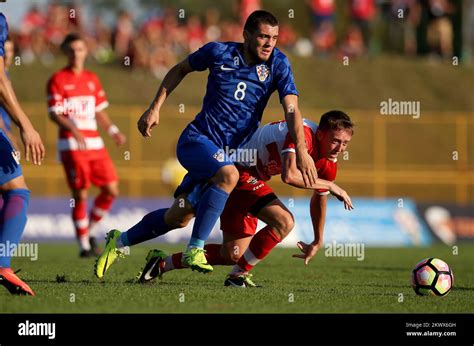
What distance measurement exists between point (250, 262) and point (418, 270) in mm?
1569

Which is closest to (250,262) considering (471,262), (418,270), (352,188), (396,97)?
(418,270)

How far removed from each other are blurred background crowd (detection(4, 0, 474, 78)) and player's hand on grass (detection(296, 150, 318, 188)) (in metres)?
19.1

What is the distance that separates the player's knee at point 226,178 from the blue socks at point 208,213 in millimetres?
45

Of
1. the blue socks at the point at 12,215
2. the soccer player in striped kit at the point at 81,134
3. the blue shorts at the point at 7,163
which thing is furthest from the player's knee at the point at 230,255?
the soccer player in striped kit at the point at 81,134

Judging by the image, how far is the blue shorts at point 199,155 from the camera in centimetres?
849

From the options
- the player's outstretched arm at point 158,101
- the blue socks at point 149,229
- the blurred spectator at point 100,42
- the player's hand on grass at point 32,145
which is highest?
the blurred spectator at point 100,42

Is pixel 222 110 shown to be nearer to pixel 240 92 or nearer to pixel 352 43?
pixel 240 92

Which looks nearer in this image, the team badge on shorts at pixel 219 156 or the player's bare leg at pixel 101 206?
the team badge on shorts at pixel 219 156

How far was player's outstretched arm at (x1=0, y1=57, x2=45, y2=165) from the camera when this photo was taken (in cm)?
723

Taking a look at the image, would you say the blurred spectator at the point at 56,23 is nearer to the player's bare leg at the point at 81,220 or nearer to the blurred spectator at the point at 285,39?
the blurred spectator at the point at 285,39

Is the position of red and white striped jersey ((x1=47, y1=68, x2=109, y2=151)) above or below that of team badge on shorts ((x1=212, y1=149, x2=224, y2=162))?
above

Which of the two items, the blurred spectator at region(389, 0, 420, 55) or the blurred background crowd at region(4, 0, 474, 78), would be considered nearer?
the blurred background crowd at region(4, 0, 474, 78)

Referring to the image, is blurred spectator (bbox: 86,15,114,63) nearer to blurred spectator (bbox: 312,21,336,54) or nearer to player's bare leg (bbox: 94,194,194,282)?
blurred spectator (bbox: 312,21,336,54)

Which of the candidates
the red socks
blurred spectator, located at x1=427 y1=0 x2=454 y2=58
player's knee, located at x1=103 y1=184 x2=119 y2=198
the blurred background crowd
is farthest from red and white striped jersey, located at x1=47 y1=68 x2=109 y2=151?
blurred spectator, located at x1=427 y1=0 x2=454 y2=58
